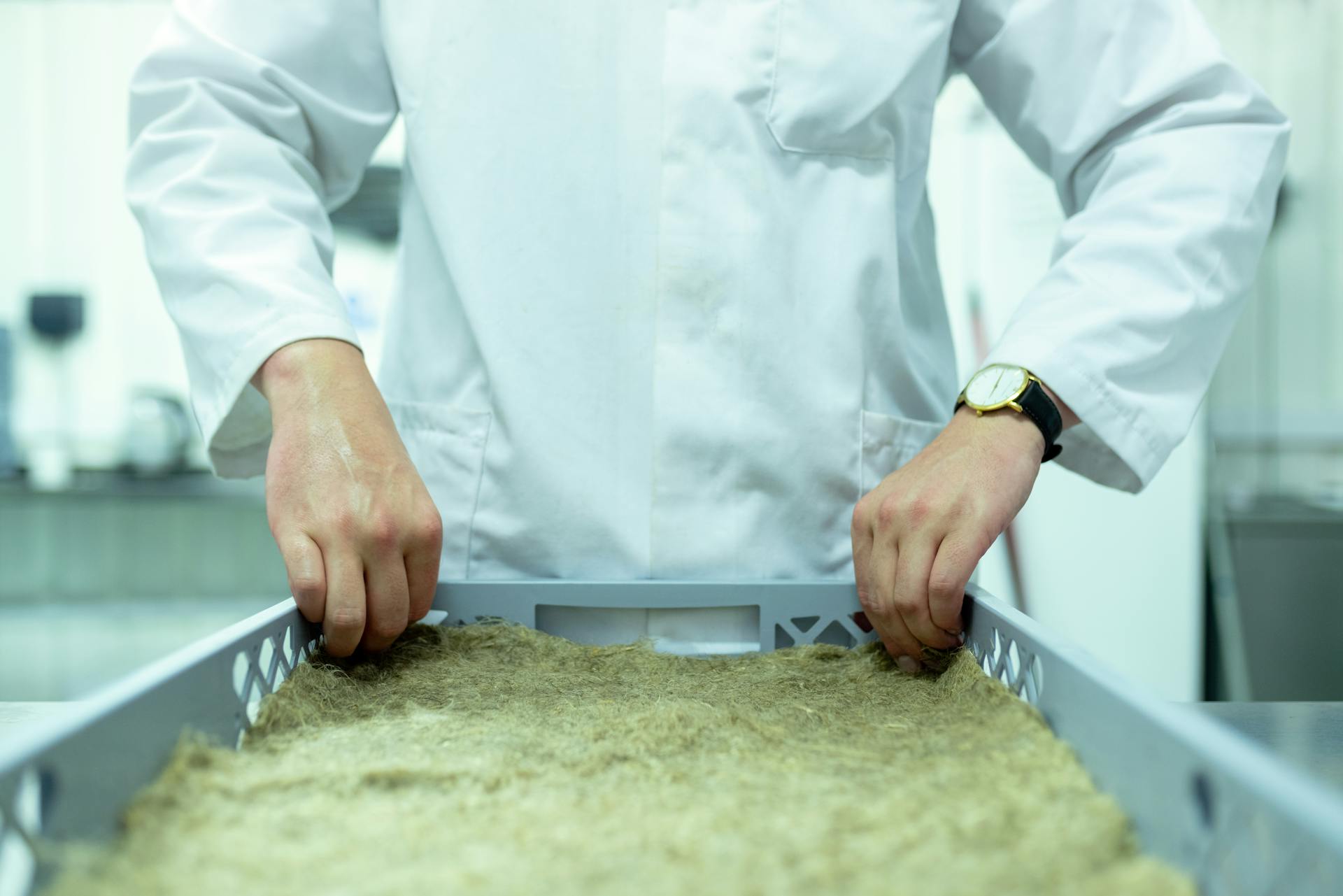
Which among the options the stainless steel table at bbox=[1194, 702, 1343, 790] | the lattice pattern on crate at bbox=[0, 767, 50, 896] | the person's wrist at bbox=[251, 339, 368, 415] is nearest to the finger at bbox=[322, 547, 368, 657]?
the person's wrist at bbox=[251, 339, 368, 415]

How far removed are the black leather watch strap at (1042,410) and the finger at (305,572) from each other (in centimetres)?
42

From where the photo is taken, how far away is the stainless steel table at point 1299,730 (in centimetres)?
53

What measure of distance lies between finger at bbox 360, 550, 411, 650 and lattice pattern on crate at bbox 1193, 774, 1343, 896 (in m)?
0.41

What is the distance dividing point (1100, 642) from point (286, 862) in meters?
1.90

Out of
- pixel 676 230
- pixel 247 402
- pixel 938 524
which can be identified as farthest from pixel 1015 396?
pixel 247 402

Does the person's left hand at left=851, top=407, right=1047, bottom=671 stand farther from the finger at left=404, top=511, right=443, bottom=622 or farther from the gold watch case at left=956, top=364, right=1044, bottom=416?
the finger at left=404, top=511, right=443, bottom=622

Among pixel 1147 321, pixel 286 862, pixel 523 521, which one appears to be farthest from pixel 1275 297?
pixel 286 862

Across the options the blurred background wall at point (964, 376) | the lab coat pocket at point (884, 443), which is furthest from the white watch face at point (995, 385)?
the blurred background wall at point (964, 376)

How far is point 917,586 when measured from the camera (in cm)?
56

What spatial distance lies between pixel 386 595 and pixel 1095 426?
46 centimetres

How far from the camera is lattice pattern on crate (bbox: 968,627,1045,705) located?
47 centimetres

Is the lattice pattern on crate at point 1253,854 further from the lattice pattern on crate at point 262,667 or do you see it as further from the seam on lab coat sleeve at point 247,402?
the seam on lab coat sleeve at point 247,402

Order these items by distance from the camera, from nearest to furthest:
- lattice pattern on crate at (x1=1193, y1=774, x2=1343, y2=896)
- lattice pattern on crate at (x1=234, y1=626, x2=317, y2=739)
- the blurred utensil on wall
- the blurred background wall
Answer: lattice pattern on crate at (x1=1193, y1=774, x2=1343, y2=896), lattice pattern on crate at (x1=234, y1=626, x2=317, y2=739), the blurred background wall, the blurred utensil on wall

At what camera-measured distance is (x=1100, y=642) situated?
1.94m
